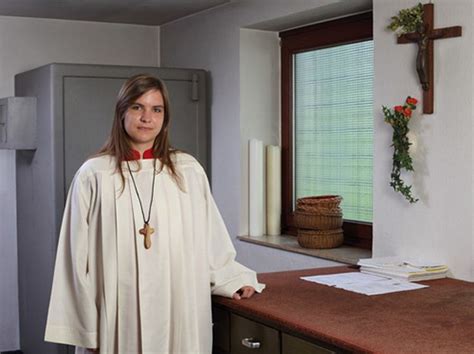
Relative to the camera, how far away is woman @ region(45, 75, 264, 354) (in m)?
2.45

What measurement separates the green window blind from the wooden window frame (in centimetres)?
3

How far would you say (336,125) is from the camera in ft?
12.6

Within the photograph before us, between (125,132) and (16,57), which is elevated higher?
(16,57)

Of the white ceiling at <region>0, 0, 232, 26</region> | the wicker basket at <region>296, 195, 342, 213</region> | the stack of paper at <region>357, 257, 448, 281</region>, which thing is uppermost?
the white ceiling at <region>0, 0, 232, 26</region>

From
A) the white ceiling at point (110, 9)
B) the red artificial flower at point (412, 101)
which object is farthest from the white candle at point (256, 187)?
the red artificial flower at point (412, 101)

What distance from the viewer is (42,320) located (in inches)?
163

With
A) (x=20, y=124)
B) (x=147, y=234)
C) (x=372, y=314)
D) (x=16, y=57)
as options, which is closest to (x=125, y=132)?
(x=147, y=234)

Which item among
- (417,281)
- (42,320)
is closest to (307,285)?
(417,281)

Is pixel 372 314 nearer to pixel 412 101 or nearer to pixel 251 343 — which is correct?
pixel 251 343

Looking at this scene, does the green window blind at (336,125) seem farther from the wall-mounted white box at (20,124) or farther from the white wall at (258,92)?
the wall-mounted white box at (20,124)

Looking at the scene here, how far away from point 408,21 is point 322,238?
1074mm

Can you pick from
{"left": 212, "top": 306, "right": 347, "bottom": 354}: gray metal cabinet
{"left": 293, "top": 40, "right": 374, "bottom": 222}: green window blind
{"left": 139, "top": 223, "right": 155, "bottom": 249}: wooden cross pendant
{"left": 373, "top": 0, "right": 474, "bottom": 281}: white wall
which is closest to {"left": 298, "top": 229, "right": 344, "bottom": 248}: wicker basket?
{"left": 293, "top": 40, "right": 374, "bottom": 222}: green window blind

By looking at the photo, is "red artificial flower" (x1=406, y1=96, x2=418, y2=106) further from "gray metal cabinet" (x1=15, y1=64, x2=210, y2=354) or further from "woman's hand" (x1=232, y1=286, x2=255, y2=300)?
"gray metal cabinet" (x1=15, y1=64, x2=210, y2=354)

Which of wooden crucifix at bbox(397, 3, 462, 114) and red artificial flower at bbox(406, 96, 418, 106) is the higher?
wooden crucifix at bbox(397, 3, 462, 114)
